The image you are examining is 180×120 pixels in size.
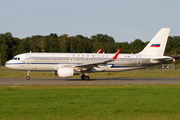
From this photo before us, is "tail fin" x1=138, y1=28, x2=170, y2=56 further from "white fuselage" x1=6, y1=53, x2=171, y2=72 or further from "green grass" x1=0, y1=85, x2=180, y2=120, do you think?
"green grass" x1=0, y1=85, x2=180, y2=120

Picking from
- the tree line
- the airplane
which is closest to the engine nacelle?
the airplane

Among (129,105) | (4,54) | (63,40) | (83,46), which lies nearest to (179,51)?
(83,46)

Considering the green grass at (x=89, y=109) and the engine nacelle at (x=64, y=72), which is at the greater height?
Answer: the engine nacelle at (x=64, y=72)

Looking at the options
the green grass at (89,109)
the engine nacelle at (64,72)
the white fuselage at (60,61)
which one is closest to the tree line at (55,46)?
the white fuselage at (60,61)

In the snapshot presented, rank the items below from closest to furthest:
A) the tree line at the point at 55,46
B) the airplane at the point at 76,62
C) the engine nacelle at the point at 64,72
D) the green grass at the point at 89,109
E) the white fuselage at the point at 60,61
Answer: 1. the green grass at the point at 89,109
2. the engine nacelle at the point at 64,72
3. the airplane at the point at 76,62
4. the white fuselage at the point at 60,61
5. the tree line at the point at 55,46

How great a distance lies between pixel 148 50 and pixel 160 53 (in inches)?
65.2

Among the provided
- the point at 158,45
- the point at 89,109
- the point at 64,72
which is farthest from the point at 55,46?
the point at 89,109

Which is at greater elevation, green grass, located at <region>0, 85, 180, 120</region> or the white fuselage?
the white fuselage

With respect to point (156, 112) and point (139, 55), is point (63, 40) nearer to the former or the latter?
point (139, 55)

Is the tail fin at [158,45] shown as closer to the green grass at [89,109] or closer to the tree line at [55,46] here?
the green grass at [89,109]

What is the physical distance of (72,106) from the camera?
32.7 feet

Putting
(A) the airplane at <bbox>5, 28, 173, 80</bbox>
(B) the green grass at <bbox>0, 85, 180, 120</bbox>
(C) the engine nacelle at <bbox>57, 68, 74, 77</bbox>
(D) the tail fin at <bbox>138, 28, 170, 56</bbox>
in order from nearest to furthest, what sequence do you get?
1. (B) the green grass at <bbox>0, 85, 180, 120</bbox>
2. (C) the engine nacelle at <bbox>57, 68, 74, 77</bbox>
3. (A) the airplane at <bbox>5, 28, 173, 80</bbox>
4. (D) the tail fin at <bbox>138, 28, 170, 56</bbox>

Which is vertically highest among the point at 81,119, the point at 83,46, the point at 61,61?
the point at 83,46

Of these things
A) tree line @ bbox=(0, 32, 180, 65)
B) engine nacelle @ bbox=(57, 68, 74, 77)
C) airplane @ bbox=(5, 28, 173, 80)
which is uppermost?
tree line @ bbox=(0, 32, 180, 65)
